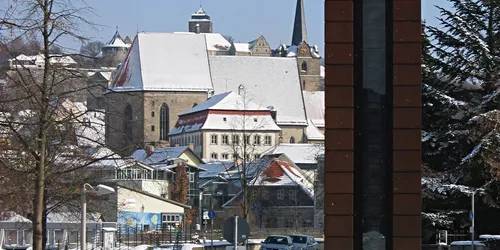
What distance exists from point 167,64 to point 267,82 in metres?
15.6

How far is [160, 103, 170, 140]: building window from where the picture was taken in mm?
146750

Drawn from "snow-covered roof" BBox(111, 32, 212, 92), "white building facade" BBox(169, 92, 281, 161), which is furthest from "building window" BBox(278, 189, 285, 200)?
"snow-covered roof" BBox(111, 32, 212, 92)

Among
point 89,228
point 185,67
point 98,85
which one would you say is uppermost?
point 185,67

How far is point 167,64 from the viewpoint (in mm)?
145625

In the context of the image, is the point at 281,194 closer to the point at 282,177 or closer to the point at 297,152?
the point at 282,177

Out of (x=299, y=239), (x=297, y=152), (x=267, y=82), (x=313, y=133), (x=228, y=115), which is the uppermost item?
(x=267, y=82)

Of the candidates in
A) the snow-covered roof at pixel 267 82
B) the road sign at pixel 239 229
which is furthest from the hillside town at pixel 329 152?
the snow-covered roof at pixel 267 82

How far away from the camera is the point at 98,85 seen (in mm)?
19375

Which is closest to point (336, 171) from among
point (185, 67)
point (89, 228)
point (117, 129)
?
point (117, 129)

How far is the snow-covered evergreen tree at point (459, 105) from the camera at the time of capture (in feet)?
120

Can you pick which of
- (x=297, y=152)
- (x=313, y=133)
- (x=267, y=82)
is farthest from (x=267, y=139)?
(x=313, y=133)

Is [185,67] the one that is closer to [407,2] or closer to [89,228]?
[89,228]

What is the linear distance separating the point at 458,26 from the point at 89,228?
50.9 ft

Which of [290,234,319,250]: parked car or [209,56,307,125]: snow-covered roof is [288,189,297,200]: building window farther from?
[209,56,307,125]: snow-covered roof
